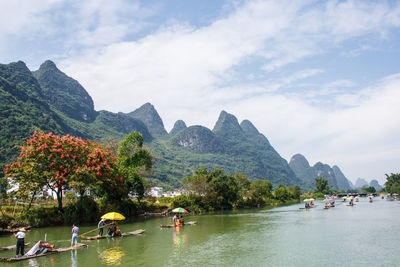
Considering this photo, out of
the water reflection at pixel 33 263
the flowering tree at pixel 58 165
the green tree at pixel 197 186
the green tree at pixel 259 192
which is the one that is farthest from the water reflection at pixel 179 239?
the green tree at pixel 259 192

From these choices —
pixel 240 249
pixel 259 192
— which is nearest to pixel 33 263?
pixel 240 249

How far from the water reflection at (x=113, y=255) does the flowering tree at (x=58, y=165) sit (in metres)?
13.5

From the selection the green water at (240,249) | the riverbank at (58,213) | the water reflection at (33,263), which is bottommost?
the green water at (240,249)

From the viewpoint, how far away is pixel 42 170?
31391mm

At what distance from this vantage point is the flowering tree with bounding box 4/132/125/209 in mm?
30486

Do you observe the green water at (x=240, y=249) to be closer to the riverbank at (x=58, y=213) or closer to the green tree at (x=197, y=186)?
the riverbank at (x=58, y=213)

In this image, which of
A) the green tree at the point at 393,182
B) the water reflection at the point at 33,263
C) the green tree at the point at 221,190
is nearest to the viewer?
the water reflection at the point at 33,263

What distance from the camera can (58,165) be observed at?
3209cm

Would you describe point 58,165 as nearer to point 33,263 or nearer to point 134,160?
point 33,263

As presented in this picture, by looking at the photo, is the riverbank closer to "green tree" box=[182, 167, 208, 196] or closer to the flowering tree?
the flowering tree

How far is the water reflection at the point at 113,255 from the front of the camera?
1708cm

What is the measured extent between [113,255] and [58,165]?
1720 centimetres

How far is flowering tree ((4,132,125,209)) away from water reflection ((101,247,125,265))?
44.3 ft

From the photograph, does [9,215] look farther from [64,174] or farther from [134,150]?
[134,150]
